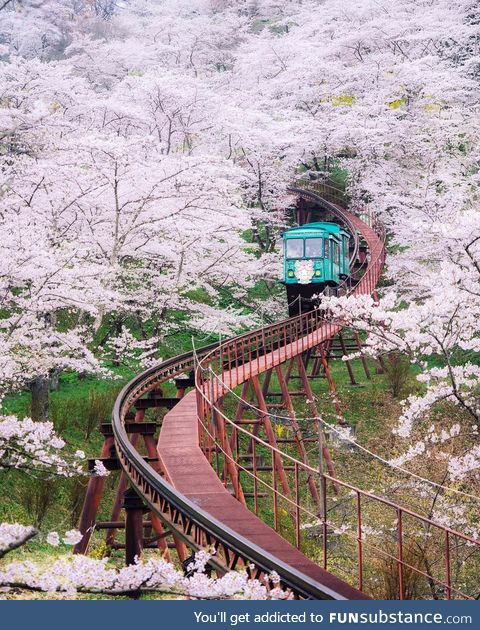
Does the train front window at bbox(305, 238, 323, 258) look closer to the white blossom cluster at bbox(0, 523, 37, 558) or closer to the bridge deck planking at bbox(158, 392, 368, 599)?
the bridge deck planking at bbox(158, 392, 368, 599)

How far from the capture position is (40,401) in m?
17.7

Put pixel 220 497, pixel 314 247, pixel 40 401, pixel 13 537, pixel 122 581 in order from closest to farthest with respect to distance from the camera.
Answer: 1. pixel 13 537
2. pixel 122 581
3. pixel 220 497
4. pixel 40 401
5. pixel 314 247

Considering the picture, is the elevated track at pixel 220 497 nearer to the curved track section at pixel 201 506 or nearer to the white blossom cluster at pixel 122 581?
the curved track section at pixel 201 506

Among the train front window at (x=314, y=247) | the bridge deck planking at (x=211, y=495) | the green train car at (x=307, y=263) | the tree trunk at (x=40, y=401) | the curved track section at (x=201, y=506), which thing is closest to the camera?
the curved track section at (x=201, y=506)

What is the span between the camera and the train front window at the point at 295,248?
2519cm

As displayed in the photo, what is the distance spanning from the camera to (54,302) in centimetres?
1570

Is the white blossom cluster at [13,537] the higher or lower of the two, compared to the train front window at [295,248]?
lower

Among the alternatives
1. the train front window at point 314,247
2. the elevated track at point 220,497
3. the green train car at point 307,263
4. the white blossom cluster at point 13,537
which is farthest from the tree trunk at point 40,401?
the white blossom cluster at point 13,537

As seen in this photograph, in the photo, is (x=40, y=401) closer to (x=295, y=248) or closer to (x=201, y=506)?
(x=201, y=506)

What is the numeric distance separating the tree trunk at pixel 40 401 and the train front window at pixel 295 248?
10.8 m

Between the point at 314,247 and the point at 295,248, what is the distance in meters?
0.67

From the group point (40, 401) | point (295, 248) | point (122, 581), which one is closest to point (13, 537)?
point (122, 581)
